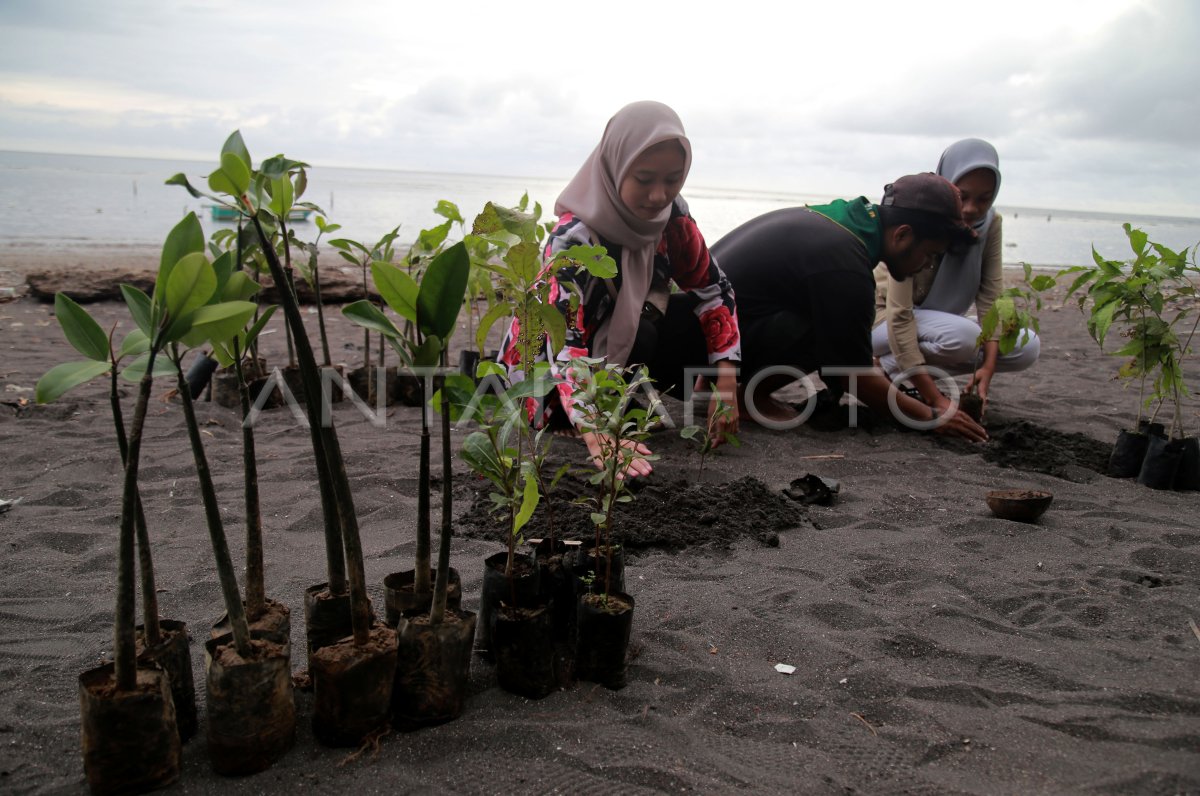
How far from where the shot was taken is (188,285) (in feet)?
3.98

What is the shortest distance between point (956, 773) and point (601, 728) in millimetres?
645

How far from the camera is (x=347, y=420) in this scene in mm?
3998

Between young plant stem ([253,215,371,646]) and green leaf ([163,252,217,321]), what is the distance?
4.1 inches

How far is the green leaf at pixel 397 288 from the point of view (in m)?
1.39

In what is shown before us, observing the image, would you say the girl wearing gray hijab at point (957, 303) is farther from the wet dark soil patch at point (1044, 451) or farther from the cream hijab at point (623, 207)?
the cream hijab at point (623, 207)

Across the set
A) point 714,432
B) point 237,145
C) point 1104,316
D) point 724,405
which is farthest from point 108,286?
point 1104,316

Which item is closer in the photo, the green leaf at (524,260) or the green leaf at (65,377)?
the green leaf at (65,377)

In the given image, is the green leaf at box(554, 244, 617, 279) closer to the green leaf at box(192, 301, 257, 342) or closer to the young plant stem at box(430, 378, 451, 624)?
the young plant stem at box(430, 378, 451, 624)

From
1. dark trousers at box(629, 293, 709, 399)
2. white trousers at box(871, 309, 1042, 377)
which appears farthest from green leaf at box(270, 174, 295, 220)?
white trousers at box(871, 309, 1042, 377)

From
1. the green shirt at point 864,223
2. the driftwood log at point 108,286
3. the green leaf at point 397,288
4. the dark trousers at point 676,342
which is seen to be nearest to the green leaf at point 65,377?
the green leaf at point 397,288

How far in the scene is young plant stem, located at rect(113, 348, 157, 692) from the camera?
4.04 ft

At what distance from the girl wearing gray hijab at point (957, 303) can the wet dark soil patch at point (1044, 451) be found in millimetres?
290

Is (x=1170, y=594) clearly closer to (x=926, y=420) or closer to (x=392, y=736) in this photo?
(x=926, y=420)

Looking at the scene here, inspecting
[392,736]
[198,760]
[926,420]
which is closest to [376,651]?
[392,736]
